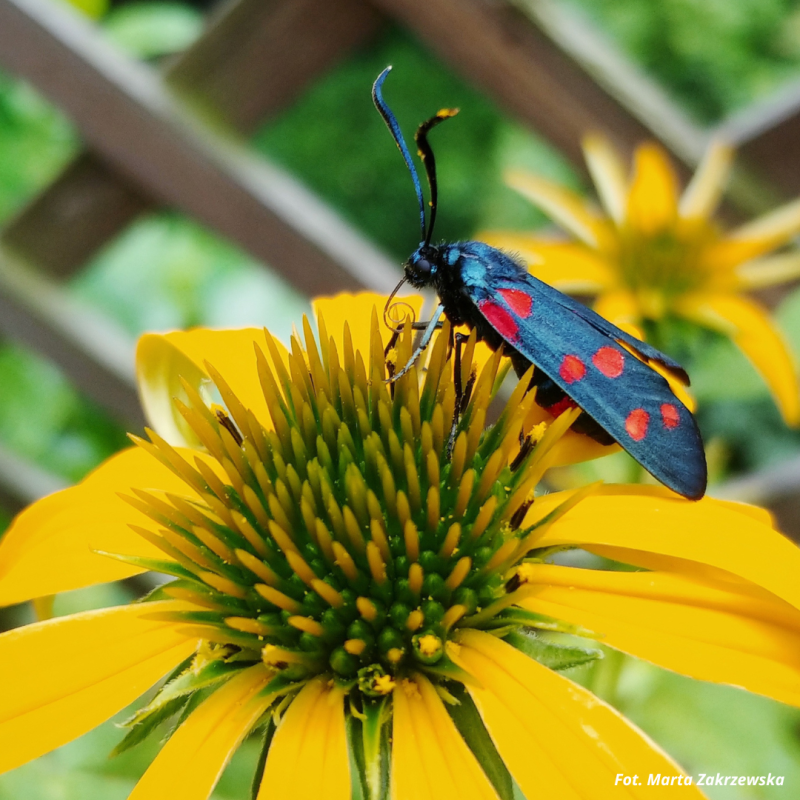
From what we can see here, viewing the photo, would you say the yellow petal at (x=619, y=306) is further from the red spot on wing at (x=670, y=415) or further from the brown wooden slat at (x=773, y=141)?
the brown wooden slat at (x=773, y=141)

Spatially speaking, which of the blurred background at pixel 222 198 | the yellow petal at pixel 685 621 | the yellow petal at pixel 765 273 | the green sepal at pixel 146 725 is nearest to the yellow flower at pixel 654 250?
the yellow petal at pixel 765 273

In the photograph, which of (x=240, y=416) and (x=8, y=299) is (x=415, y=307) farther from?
(x=8, y=299)

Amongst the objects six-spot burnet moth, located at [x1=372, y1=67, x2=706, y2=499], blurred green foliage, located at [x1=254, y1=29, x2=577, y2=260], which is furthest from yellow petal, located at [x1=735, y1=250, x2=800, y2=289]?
blurred green foliage, located at [x1=254, y1=29, x2=577, y2=260]

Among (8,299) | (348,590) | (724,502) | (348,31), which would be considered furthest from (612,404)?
(8,299)

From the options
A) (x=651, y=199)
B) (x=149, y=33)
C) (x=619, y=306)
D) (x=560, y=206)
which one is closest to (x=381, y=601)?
(x=619, y=306)

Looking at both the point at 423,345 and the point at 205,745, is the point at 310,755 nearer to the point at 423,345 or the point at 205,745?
the point at 205,745

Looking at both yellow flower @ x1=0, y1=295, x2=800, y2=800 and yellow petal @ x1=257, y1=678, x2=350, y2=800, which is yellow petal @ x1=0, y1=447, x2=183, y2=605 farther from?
yellow petal @ x1=257, y1=678, x2=350, y2=800
